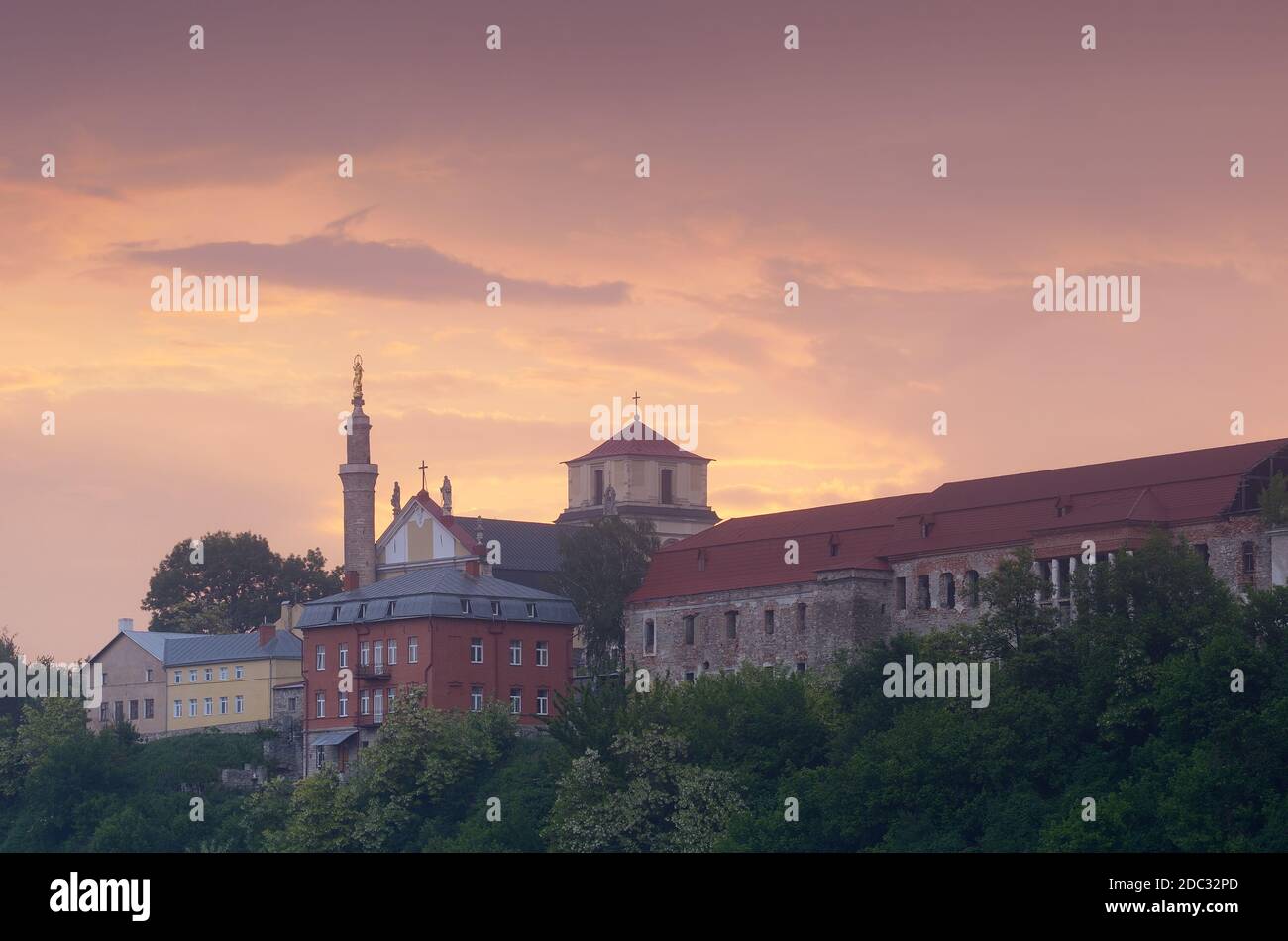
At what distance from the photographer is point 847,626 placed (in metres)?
84.5

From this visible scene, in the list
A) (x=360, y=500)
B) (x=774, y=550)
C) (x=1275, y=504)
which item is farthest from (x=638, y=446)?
(x=1275, y=504)

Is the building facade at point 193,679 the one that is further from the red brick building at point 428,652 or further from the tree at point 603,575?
the tree at point 603,575

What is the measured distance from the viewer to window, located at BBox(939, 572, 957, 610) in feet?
269

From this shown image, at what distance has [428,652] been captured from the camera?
3745 inches

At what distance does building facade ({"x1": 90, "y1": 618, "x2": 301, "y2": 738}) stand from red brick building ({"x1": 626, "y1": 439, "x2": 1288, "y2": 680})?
77.3ft

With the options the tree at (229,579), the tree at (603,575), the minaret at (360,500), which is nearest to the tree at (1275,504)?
the tree at (603,575)

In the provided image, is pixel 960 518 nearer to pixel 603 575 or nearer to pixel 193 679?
pixel 603 575

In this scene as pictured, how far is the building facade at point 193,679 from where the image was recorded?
109375 millimetres

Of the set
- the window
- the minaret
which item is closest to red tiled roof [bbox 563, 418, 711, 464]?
the minaret

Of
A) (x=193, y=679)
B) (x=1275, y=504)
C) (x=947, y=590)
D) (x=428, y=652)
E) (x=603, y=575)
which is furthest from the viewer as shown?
(x=193, y=679)

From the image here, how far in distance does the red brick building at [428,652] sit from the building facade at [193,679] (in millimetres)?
8773

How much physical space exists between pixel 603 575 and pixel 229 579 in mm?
46599
